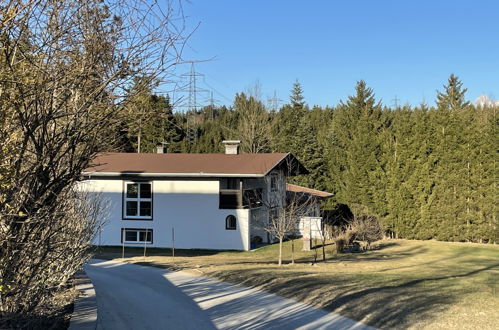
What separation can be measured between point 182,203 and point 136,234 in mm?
3176

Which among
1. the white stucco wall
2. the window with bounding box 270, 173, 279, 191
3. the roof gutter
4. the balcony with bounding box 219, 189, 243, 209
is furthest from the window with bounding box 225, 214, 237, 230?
the window with bounding box 270, 173, 279, 191

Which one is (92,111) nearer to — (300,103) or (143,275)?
(143,275)

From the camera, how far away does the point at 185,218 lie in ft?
80.7

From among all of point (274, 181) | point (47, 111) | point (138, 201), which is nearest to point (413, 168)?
point (274, 181)

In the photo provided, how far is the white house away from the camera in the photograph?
2409 centimetres

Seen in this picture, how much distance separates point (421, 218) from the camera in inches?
1195

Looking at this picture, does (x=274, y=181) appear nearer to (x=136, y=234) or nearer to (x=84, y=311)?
(x=136, y=234)

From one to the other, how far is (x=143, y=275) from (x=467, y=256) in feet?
55.9

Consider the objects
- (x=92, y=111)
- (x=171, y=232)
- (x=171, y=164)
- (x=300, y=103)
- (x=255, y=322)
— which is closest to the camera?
(x=92, y=111)

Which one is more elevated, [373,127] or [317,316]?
[373,127]

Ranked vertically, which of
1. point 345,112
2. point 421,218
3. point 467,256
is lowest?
point 467,256

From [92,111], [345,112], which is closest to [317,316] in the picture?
[92,111]

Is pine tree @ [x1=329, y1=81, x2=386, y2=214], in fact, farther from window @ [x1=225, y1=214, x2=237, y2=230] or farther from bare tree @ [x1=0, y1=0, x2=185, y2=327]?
bare tree @ [x1=0, y1=0, x2=185, y2=327]

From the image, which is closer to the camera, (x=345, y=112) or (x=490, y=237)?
(x=490, y=237)
